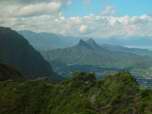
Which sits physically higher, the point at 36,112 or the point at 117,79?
the point at 117,79

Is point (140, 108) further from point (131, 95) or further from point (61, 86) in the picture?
point (61, 86)

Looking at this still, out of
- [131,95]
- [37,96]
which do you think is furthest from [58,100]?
[131,95]

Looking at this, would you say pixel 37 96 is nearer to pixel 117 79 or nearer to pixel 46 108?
pixel 46 108

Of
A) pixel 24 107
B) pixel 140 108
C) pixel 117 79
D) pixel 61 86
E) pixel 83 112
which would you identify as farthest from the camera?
pixel 61 86

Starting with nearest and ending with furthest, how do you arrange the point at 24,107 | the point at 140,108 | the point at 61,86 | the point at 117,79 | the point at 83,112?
the point at 140,108 → the point at 83,112 → the point at 117,79 → the point at 24,107 → the point at 61,86

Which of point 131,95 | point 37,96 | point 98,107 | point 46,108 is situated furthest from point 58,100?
point 131,95

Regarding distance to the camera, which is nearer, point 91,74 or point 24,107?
point 24,107
